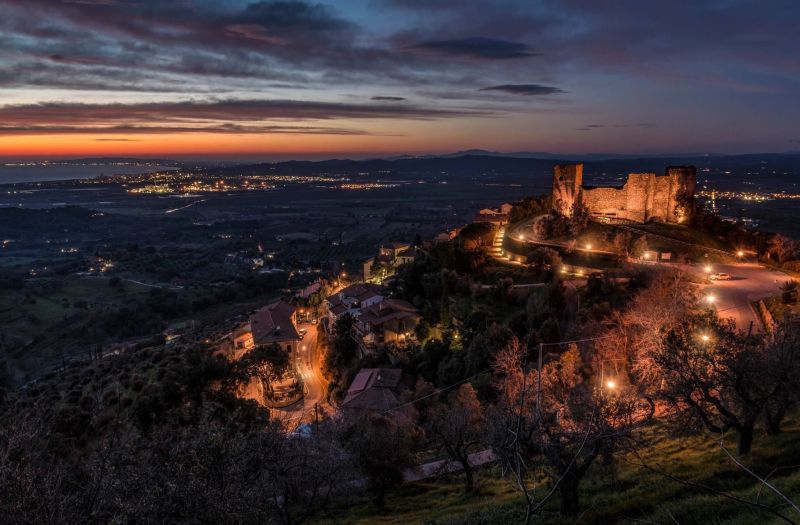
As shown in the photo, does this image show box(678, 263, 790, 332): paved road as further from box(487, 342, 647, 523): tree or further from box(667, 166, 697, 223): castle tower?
box(487, 342, 647, 523): tree

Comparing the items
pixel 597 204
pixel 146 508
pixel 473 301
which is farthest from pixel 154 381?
pixel 597 204

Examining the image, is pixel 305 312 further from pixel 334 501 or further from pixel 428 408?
pixel 334 501

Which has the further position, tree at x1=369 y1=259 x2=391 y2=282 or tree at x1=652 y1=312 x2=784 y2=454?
tree at x1=369 y1=259 x2=391 y2=282

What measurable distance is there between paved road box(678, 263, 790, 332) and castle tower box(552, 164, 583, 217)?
11287 millimetres

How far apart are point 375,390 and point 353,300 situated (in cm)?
1594

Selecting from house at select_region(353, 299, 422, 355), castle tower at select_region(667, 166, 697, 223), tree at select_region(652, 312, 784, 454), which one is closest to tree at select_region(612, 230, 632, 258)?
castle tower at select_region(667, 166, 697, 223)

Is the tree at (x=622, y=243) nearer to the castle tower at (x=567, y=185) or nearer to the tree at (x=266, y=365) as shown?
the castle tower at (x=567, y=185)

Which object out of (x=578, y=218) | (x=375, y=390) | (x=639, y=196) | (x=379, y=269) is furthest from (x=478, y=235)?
(x=375, y=390)

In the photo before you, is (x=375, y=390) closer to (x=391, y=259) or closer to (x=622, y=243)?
(x=622, y=243)

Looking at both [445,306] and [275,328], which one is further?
[275,328]

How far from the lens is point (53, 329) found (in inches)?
2344

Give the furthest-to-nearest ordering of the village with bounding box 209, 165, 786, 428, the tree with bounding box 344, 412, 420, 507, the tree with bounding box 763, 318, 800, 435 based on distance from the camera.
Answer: the village with bounding box 209, 165, 786, 428 < the tree with bounding box 344, 412, 420, 507 < the tree with bounding box 763, 318, 800, 435

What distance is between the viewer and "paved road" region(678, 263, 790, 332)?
2251 cm

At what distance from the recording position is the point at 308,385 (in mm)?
32312
